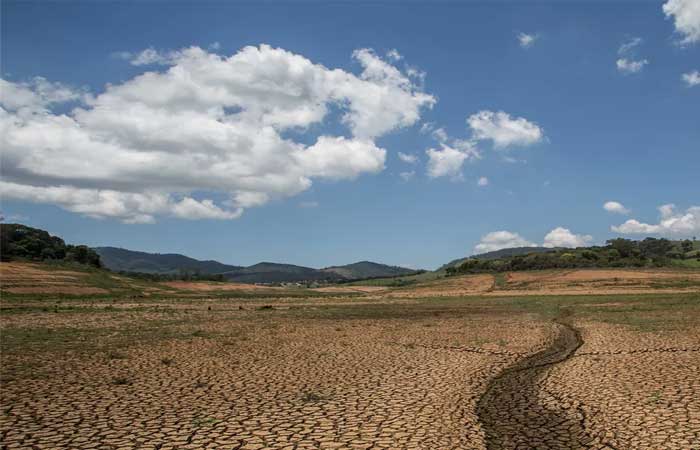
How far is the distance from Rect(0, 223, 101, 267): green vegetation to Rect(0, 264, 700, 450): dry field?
315 ft

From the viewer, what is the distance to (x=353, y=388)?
1334 cm

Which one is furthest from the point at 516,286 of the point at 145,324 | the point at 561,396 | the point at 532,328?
the point at 561,396

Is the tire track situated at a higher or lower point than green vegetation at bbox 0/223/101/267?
lower

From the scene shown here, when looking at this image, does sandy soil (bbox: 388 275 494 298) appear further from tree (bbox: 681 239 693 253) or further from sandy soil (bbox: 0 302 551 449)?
tree (bbox: 681 239 693 253)

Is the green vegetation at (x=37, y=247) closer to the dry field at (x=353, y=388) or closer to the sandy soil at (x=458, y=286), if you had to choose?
the sandy soil at (x=458, y=286)

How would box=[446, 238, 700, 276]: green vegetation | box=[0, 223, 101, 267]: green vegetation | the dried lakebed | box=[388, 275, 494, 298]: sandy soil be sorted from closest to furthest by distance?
1. the dried lakebed
2. box=[388, 275, 494, 298]: sandy soil
3. box=[0, 223, 101, 267]: green vegetation
4. box=[446, 238, 700, 276]: green vegetation

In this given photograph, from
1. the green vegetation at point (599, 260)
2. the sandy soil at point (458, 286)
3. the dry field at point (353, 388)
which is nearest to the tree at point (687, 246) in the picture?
the green vegetation at point (599, 260)

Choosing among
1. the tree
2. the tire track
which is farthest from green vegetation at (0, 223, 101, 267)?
the tree

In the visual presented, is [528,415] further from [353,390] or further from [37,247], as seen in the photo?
[37,247]

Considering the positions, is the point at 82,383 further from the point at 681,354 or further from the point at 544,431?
the point at 681,354

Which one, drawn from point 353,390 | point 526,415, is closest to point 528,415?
point 526,415

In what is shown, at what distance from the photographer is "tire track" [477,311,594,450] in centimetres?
914

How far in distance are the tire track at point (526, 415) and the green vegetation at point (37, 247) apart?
361 feet

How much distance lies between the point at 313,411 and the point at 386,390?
2.72 meters
